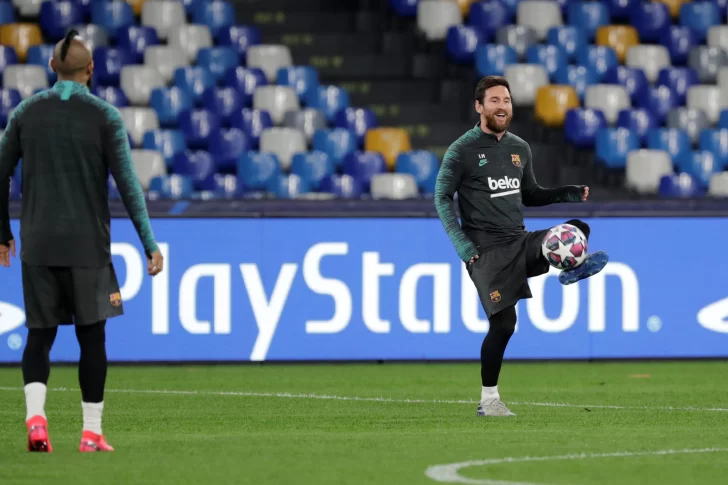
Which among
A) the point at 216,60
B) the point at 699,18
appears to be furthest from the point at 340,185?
the point at 699,18

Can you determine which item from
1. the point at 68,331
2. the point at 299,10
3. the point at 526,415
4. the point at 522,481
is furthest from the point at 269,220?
the point at 522,481

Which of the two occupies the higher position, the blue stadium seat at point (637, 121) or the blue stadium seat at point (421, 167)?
the blue stadium seat at point (637, 121)

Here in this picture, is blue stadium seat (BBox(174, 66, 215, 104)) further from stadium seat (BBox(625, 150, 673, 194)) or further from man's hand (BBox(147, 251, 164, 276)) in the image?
man's hand (BBox(147, 251, 164, 276))

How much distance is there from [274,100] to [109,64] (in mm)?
1777

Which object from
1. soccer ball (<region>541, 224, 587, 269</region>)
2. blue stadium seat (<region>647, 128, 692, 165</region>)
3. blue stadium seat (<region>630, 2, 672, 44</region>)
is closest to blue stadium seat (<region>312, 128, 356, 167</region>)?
blue stadium seat (<region>647, 128, 692, 165</region>)

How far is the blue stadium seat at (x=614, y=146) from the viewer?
1526cm

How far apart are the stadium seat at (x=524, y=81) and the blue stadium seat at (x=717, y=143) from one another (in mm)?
1789

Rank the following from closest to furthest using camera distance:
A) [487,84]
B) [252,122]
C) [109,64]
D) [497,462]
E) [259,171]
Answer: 1. [497,462]
2. [487,84]
3. [259,171]
4. [252,122]
5. [109,64]

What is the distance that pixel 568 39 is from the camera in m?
16.5

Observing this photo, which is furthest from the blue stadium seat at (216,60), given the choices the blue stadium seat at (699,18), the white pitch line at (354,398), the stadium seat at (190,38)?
the white pitch line at (354,398)

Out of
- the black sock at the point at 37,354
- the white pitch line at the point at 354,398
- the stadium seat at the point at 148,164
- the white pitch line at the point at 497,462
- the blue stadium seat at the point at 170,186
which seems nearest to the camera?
the white pitch line at the point at 497,462

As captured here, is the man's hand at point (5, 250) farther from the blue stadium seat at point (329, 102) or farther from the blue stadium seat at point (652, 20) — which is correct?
the blue stadium seat at point (652, 20)

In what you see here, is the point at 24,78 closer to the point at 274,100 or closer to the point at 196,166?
the point at 196,166

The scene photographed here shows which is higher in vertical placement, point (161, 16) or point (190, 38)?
point (161, 16)
